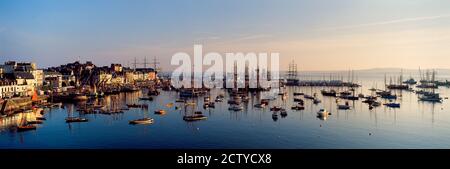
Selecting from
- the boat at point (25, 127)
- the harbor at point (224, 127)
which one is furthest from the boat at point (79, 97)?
the boat at point (25, 127)

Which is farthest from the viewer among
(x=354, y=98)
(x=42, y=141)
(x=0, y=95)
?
(x=354, y=98)

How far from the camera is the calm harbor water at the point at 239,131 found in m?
18.8

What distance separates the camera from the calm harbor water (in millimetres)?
18797

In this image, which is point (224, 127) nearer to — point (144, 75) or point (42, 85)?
point (42, 85)

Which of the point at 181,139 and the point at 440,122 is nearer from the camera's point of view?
the point at 181,139

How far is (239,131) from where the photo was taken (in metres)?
22.3

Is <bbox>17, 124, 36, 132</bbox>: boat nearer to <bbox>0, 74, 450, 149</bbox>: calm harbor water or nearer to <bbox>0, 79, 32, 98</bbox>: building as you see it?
<bbox>0, 74, 450, 149</bbox>: calm harbor water

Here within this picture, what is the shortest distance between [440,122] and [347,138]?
34.8 ft

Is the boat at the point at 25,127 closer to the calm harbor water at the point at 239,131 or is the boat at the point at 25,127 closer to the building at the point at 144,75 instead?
the calm harbor water at the point at 239,131

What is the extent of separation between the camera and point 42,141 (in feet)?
62.2

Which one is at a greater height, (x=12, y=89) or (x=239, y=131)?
(x=12, y=89)

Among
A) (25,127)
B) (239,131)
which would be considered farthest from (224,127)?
(25,127)
